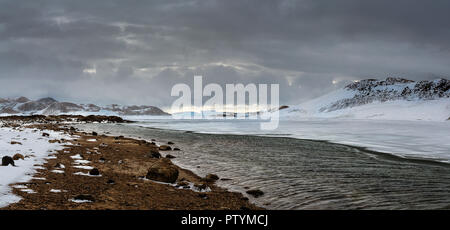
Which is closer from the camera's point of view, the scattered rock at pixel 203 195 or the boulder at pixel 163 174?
the scattered rock at pixel 203 195

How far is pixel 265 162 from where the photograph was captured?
20.2 m

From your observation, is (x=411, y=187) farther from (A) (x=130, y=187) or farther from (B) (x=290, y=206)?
(A) (x=130, y=187)

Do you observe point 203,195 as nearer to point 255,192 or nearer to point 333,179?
point 255,192

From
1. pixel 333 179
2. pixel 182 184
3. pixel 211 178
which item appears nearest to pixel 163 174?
pixel 182 184

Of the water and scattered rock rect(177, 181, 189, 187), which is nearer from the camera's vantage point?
the water

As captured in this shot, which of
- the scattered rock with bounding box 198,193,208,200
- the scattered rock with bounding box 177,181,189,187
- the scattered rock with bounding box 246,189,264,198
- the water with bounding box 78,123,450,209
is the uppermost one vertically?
the scattered rock with bounding box 177,181,189,187

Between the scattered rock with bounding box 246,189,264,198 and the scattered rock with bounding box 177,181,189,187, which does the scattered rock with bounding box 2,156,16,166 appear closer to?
the scattered rock with bounding box 177,181,189,187

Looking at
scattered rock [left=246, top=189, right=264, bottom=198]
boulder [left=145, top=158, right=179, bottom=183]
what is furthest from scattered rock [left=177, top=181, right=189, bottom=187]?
scattered rock [left=246, top=189, right=264, bottom=198]

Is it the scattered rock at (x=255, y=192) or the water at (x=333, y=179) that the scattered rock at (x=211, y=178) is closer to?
the water at (x=333, y=179)

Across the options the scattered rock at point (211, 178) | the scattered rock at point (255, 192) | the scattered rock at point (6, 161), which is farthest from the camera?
the scattered rock at point (211, 178)

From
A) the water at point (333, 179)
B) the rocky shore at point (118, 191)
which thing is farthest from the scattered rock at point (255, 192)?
the rocky shore at point (118, 191)

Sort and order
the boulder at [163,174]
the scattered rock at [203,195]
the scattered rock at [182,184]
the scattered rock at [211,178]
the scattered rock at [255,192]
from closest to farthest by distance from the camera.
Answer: the scattered rock at [203,195] → the scattered rock at [255,192] → the scattered rock at [182,184] → the boulder at [163,174] → the scattered rock at [211,178]
